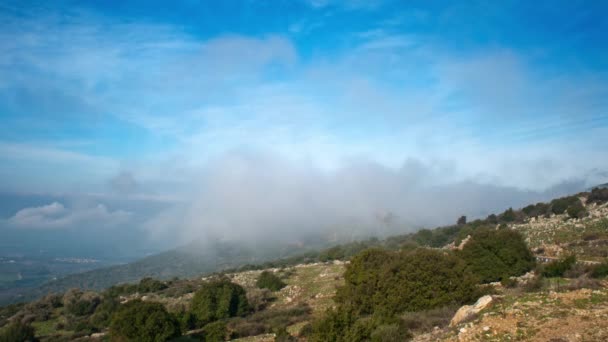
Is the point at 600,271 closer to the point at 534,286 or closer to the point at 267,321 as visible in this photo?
the point at 534,286

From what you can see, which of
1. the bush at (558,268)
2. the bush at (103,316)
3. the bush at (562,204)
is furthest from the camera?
the bush at (562,204)

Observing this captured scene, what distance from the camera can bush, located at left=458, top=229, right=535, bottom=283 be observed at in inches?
1129

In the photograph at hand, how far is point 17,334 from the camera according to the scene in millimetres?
29281

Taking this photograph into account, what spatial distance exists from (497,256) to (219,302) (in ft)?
71.5

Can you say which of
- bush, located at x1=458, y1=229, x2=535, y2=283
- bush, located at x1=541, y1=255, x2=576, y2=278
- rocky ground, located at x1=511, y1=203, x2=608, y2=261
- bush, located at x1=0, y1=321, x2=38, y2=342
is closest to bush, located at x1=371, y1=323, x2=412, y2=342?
bush, located at x1=541, y1=255, x2=576, y2=278

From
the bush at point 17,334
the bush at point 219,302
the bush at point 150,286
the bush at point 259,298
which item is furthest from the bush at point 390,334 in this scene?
the bush at point 150,286

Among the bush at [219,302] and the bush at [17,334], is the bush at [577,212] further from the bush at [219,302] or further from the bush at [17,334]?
the bush at [17,334]

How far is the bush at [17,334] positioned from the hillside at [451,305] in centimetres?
147

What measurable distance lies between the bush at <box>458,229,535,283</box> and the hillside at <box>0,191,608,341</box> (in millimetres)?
366

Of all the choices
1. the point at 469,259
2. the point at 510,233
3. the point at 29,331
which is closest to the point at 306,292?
the point at 469,259

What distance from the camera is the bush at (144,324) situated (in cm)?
2288

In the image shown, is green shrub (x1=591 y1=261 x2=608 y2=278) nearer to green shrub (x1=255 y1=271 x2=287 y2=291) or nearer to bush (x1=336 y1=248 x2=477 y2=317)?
bush (x1=336 y1=248 x2=477 y2=317)

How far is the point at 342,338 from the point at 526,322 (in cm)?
651

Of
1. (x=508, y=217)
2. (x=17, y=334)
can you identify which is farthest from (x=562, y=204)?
(x=17, y=334)
